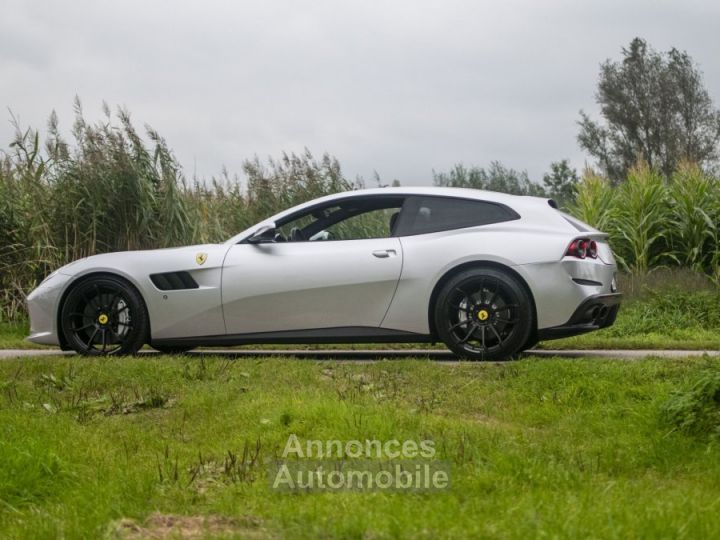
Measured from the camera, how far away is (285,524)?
4.12 meters

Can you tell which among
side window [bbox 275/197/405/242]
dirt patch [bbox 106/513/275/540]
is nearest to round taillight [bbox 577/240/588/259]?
side window [bbox 275/197/405/242]

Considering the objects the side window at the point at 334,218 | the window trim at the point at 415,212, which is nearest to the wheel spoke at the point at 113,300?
the side window at the point at 334,218

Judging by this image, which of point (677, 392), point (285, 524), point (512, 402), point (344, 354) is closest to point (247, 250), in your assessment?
point (344, 354)

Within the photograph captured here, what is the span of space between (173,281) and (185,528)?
206 inches

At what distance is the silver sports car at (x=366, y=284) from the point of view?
27.9 feet

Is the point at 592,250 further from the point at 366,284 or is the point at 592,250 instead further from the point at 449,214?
the point at 366,284

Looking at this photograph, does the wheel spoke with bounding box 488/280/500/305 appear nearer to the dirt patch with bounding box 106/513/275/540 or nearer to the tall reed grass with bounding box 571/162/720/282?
the dirt patch with bounding box 106/513/275/540

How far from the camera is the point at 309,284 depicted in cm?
880

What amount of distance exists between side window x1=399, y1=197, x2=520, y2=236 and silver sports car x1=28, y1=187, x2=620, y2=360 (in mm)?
12

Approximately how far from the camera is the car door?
8734 mm

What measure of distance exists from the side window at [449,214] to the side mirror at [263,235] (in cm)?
118

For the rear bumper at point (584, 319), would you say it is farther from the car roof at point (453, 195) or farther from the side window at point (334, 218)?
the side window at point (334, 218)

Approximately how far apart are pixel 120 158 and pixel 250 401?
807cm

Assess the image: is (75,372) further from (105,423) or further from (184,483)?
(184,483)
